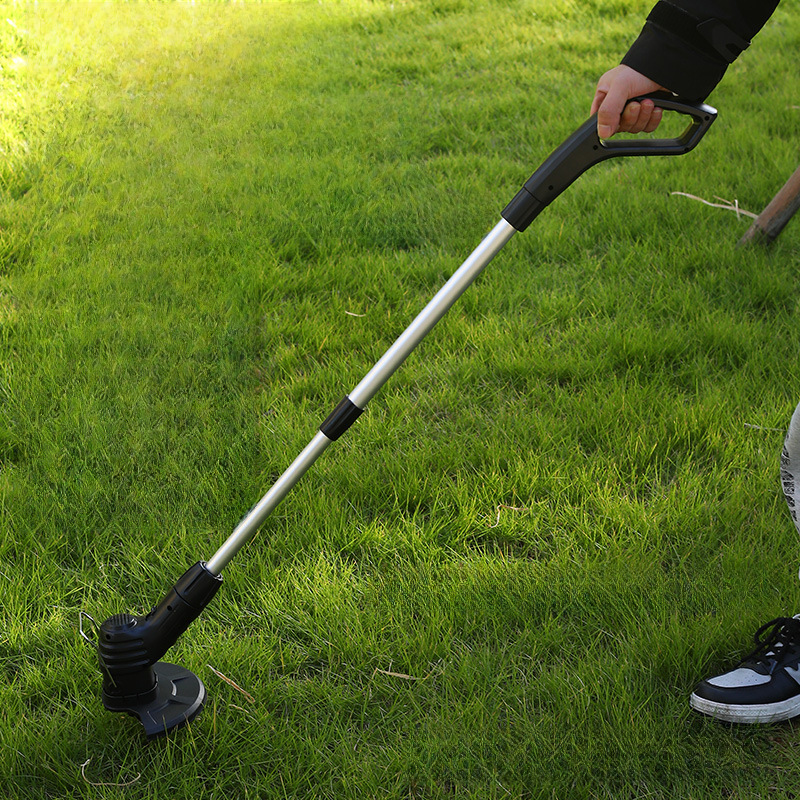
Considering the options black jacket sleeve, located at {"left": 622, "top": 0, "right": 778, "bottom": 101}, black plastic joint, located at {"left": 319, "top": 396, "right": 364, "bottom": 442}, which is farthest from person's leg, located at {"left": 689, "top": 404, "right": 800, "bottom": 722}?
black plastic joint, located at {"left": 319, "top": 396, "right": 364, "bottom": 442}

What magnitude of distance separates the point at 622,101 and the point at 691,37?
0.56ft

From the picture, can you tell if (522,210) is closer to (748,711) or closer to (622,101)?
(622,101)

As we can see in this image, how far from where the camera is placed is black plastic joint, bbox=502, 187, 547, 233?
5.73ft

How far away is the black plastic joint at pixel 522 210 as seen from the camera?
1.75m

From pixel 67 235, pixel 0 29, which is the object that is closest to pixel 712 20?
pixel 67 235

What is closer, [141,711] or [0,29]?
[141,711]

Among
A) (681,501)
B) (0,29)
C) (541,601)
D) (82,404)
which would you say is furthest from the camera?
(0,29)

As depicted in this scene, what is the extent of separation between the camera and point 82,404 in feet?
8.91

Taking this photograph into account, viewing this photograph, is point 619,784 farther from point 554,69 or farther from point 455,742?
point 554,69

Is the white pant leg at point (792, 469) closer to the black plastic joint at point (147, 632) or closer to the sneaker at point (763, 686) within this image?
the sneaker at point (763, 686)

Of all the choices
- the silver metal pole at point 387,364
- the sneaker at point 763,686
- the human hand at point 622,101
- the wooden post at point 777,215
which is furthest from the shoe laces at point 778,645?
the wooden post at point 777,215

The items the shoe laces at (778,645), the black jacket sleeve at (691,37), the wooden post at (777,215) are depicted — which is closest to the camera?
the black jacket sleeve at (691,37)

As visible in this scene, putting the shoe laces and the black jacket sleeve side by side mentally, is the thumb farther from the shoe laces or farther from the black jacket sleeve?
the shoe laces

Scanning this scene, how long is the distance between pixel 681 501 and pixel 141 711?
149 cm
